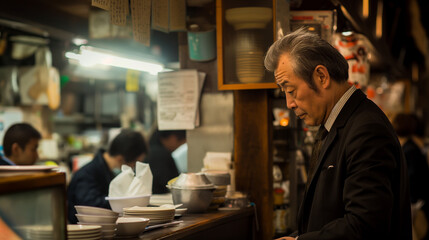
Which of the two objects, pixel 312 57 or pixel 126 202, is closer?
pixel 312 57

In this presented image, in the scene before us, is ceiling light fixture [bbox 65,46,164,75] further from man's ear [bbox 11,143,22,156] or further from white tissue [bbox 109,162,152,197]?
white tissue [bbox 109,162,152,197]

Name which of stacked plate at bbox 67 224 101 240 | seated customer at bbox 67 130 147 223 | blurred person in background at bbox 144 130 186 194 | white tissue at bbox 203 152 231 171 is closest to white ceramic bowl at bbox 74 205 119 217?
stacked plate at bbox 67 224 101 240

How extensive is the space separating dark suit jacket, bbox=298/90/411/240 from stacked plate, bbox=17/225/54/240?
3.59 ft

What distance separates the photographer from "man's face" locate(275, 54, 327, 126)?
2.39 metres

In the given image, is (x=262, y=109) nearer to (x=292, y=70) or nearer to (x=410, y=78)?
(x=292, y=70)

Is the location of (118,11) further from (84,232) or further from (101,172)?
(101,172)

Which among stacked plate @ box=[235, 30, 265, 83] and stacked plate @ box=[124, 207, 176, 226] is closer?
stacked plate @ box=[124, 207, 176, 226]

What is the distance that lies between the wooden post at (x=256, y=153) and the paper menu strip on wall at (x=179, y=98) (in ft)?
1.24

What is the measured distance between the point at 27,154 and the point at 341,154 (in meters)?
3.47

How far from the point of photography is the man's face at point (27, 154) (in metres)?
4.70

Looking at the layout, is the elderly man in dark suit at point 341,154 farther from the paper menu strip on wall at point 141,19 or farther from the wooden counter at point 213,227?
the paper menu strip on wall at point 141,19

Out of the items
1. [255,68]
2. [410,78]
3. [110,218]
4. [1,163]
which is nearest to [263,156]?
[255,68]

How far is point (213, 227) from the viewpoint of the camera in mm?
3033

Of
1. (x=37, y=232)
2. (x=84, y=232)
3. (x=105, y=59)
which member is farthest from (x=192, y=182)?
(x=105, y=59)
